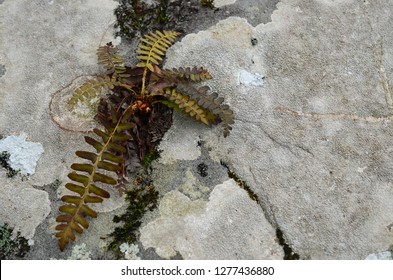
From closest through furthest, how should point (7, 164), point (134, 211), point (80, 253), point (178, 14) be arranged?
point (80, 253)
point (134, 211)
point (7, 164)
point (178, 14)

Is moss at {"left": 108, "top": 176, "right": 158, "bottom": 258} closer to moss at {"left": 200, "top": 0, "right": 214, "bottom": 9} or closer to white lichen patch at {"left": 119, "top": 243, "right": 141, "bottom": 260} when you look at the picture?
white lichen patch at {"left": 119, "top": 243, "right": 141, "bottom": 260}

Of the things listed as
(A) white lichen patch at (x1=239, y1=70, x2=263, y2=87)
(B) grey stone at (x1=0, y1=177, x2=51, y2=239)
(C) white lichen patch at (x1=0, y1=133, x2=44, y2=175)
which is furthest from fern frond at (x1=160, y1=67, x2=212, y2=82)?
(B) grey stone at (x1=0, y1=177, x2=51, y2=239)

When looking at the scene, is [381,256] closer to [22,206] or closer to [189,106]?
[189,106]

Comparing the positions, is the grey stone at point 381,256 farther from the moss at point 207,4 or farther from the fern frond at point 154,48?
the moss at point 207,4

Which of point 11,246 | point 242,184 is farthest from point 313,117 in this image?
point 11,246

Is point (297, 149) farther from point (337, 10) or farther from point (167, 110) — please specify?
point (337, 10)
